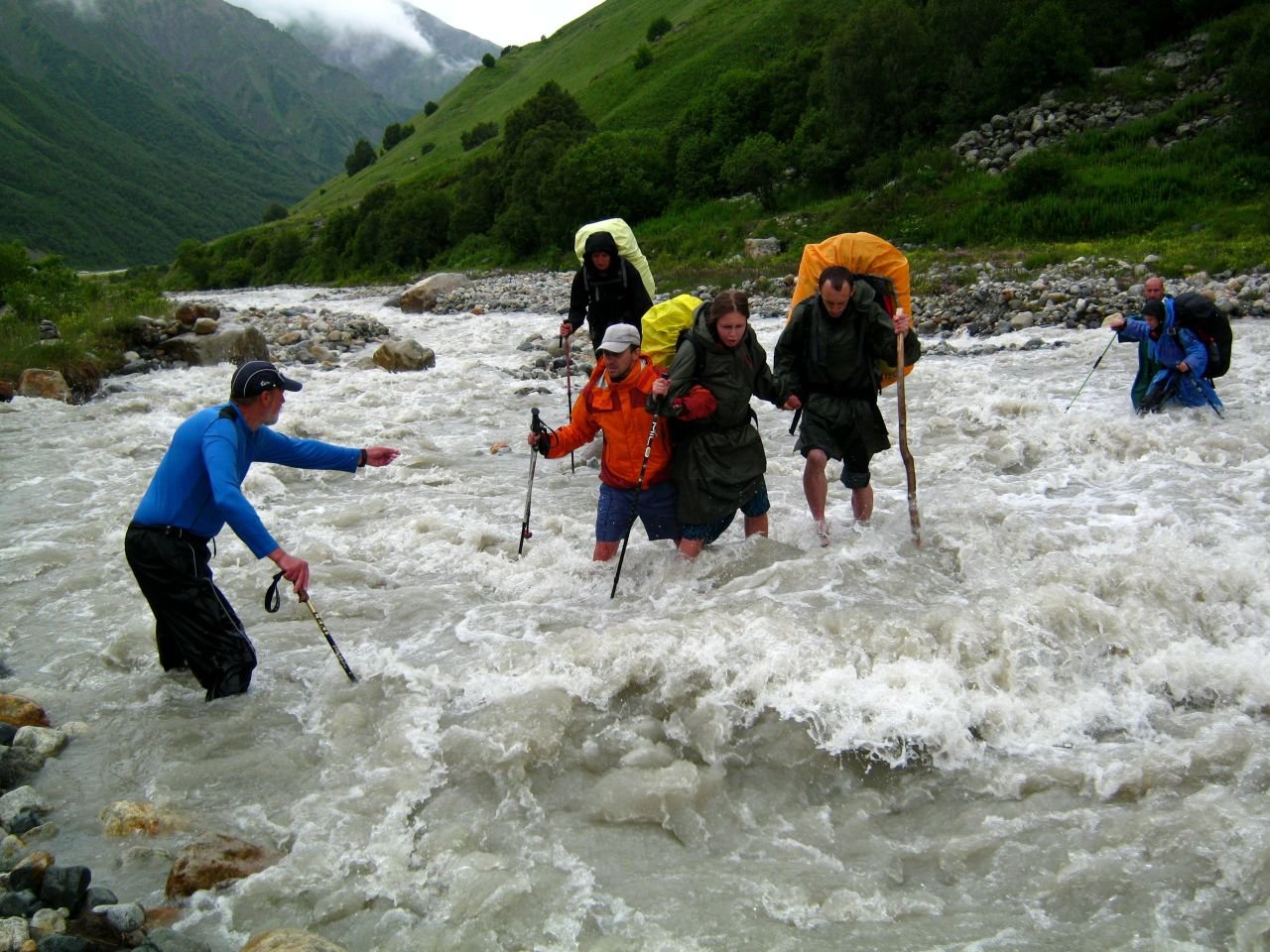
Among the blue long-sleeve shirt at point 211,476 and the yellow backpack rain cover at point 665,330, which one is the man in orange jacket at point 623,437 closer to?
the yellow backpack rain cover at point 665,330

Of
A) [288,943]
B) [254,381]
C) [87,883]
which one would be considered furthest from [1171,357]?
[87,883]

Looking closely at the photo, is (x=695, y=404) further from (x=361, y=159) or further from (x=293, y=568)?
(x=361, y=159)

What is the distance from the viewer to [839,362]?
750 centimetres

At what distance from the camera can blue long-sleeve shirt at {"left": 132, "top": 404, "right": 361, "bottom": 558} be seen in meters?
5.18

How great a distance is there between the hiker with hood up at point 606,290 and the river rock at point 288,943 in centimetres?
709

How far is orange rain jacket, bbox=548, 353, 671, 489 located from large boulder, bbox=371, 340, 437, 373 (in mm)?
13171

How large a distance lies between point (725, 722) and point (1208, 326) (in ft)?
29.8

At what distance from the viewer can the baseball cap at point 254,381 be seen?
18.0ft

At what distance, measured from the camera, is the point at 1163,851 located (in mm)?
4242

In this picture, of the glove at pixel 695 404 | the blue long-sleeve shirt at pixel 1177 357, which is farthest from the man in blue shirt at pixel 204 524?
the blue long-sleeve shirt at pixel 1177 357

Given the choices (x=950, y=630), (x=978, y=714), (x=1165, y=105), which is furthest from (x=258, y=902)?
(x=1165, y=105)

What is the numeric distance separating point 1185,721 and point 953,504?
13.3 feet

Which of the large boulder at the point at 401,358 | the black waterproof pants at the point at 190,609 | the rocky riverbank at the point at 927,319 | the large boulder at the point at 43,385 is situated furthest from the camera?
the large boulder at the point at 401,358

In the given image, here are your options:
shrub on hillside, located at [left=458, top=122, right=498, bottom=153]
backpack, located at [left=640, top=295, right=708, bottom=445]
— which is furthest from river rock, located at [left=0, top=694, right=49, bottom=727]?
shrub on hillside, located at [left=458, top=122, right=498, bottom=153]
